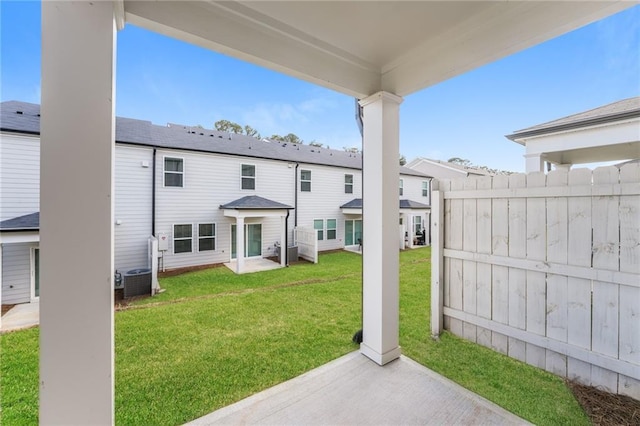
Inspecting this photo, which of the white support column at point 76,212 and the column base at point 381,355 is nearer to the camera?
the white support column at point 76,212

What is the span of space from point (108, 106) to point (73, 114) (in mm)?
142

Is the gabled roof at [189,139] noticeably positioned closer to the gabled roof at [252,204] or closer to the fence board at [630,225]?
the gabled roof at [252,204]

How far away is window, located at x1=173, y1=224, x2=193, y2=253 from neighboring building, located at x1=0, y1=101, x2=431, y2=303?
3 cm

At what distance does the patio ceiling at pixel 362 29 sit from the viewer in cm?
155

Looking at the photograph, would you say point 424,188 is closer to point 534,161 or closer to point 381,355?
point 534,161

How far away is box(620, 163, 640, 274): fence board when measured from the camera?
198cm

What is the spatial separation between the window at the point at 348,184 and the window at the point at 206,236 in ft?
20.1

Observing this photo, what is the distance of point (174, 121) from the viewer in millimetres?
10367

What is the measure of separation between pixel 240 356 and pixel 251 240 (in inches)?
264

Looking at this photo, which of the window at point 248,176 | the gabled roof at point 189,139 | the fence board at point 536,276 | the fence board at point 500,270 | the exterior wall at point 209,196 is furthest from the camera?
the window at point 248,176

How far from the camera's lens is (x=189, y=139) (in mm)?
8820

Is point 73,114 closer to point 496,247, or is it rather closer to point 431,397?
point 431,397

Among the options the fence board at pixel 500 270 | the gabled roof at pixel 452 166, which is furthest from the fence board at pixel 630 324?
the gabled roof at pixel 452 166

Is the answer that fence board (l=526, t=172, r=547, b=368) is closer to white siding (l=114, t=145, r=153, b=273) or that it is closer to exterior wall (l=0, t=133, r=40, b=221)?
white siding (l=114, t=145, r=153, b=273)
